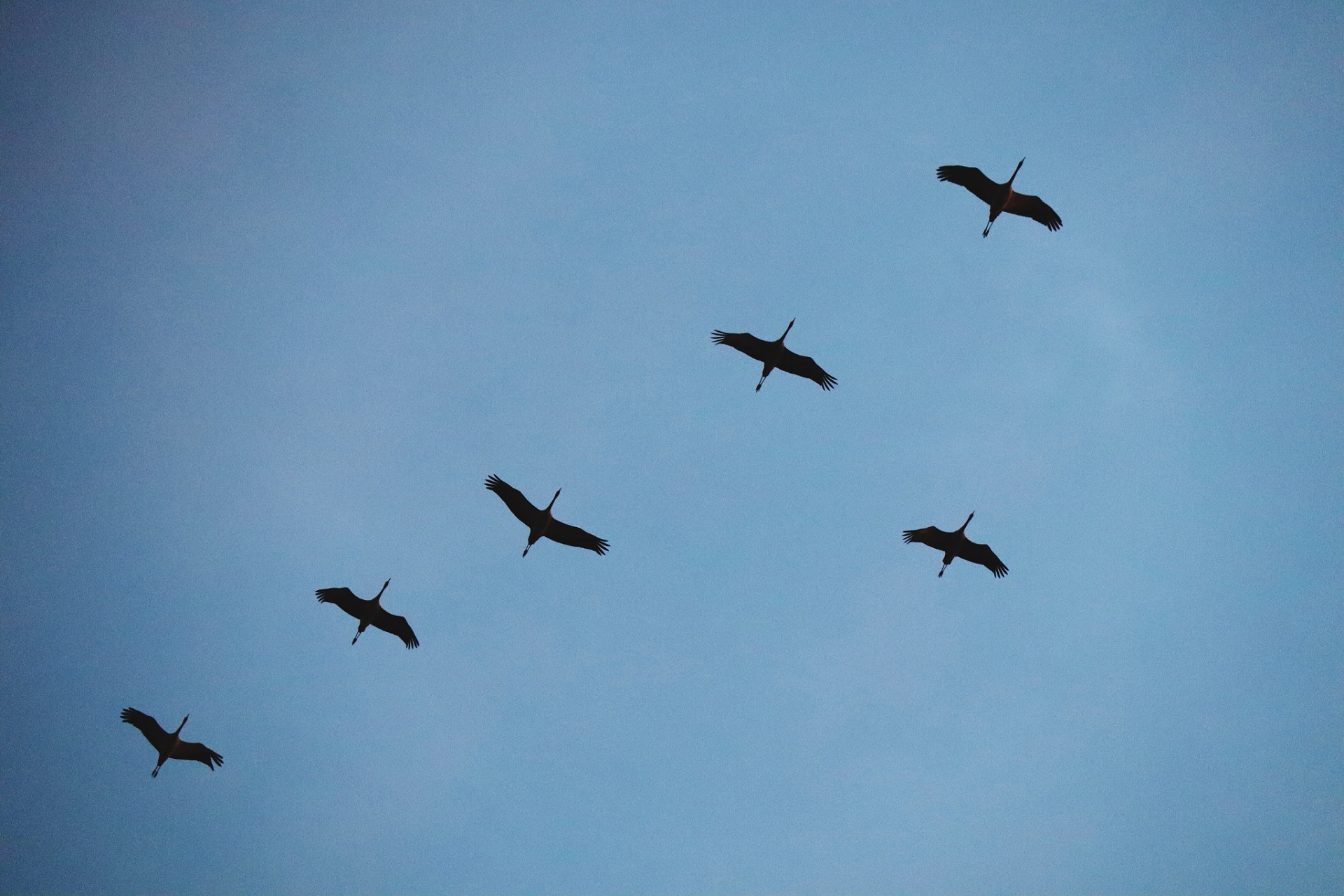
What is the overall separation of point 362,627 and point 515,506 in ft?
33.3

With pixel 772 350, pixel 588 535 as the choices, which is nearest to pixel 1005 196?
pixel 772 350

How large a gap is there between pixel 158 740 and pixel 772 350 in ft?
110

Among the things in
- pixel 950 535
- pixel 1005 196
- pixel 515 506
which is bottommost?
pixel 515 506

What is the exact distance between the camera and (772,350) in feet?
110

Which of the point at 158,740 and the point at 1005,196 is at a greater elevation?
the point at 1005,196

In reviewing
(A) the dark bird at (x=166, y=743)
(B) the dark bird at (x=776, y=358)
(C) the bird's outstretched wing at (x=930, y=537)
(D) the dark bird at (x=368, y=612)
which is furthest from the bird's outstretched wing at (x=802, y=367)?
(A) the dark bird at (x=166, y=743)

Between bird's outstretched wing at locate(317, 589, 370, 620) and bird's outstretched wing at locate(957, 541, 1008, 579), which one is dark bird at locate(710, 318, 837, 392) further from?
bird's outstretched wing at locate(317, 589, 370, 620)

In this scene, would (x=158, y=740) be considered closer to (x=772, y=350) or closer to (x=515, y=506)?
(x=515, y=506)

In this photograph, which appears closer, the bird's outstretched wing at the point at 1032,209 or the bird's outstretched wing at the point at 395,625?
the bird's outstretched wing at the point at 1032,209

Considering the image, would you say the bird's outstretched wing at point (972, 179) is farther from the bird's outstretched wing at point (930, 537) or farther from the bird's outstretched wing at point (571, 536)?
the bird's outstretched wing at point (571, 536)

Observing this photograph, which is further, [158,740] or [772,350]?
[158,740]

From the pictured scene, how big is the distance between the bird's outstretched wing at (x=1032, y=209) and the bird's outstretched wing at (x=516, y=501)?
23548 millimetres

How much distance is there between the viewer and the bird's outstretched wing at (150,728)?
122 ft

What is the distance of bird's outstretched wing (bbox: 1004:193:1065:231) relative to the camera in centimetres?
3478
